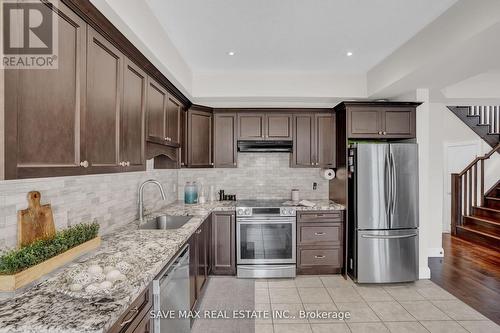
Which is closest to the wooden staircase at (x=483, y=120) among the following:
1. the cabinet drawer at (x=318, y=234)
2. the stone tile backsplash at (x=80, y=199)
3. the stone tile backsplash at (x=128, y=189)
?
the stone tile backsplash at (x=128, y=189)

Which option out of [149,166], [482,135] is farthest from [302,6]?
[482,135]

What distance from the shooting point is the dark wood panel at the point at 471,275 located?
10.0 feet

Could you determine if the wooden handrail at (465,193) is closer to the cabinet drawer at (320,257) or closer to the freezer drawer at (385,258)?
the freezer drawer at (385,258)

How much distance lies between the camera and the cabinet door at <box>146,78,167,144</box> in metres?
2.48

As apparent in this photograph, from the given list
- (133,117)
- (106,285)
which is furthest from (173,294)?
(133,117)

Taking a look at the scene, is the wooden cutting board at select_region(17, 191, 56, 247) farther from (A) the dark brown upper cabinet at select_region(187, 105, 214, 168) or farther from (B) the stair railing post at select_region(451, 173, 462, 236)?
(B) the stair railing post at select_region(451, 173, 462, 236)

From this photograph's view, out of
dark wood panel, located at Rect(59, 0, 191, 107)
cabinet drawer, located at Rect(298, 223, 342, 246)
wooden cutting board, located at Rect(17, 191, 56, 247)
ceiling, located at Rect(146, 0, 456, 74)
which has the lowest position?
cabinet drawer, located at Rect(298, 223, 342, 246)

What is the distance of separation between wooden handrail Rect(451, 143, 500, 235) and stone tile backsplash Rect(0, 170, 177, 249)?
6012 mm

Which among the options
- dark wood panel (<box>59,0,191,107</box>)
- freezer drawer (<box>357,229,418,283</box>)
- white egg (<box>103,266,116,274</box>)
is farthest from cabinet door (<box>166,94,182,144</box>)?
freezer drawer (<box>357,229,418,283</box>)

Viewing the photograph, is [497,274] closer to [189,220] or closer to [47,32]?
[189,220]

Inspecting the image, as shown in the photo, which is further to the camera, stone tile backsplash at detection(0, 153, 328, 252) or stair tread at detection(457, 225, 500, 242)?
stair tread at detection(457, 225, 500, 242)

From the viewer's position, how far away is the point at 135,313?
134 cm

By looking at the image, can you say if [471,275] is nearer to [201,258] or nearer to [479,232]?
[479,232]

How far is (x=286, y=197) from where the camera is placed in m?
4.45
